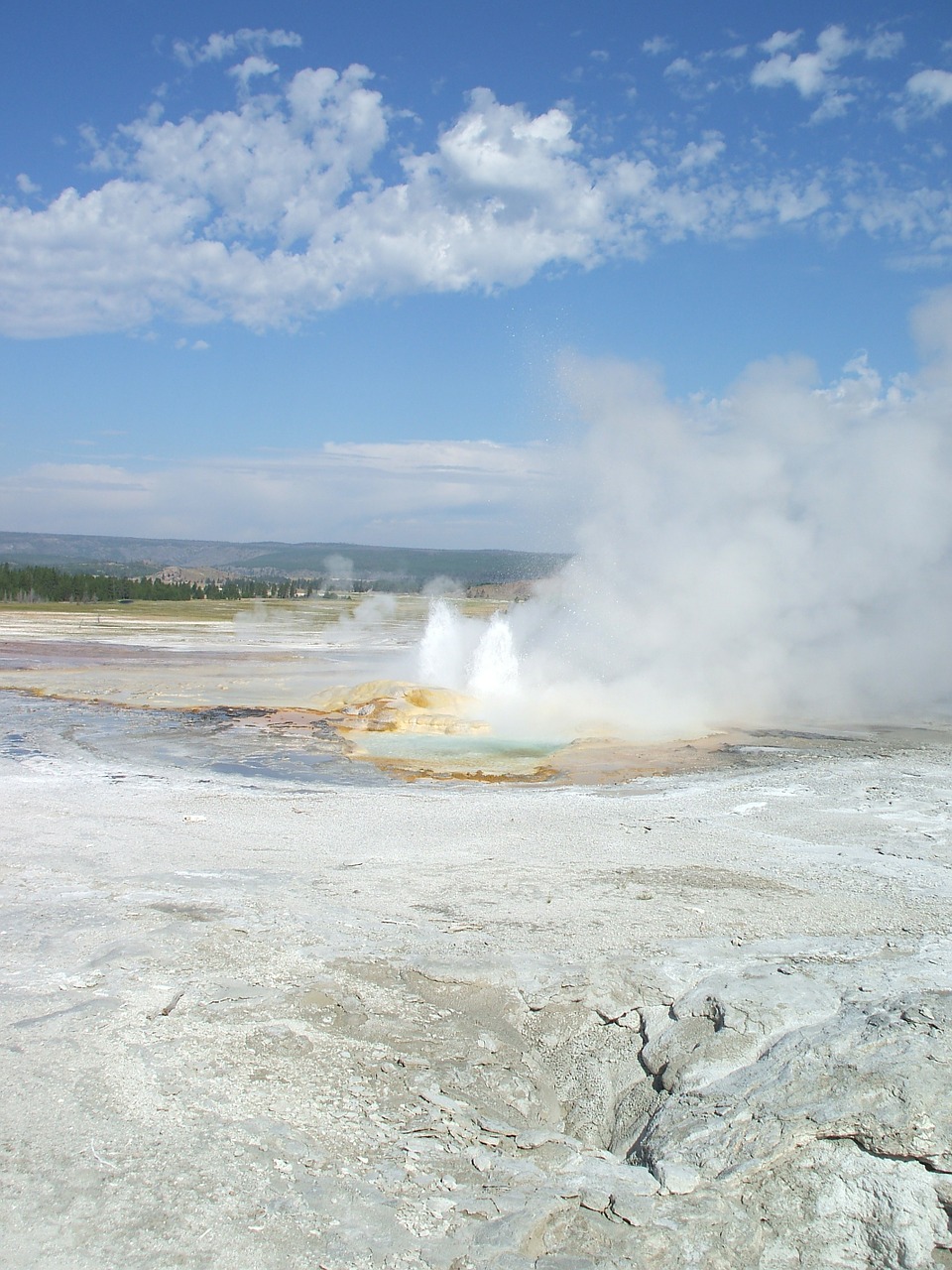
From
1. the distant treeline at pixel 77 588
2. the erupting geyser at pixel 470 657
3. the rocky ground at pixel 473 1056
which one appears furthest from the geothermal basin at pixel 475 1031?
the distant treeline at pixel 77 588

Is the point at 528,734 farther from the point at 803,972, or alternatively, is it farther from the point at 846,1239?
the point at 846,1239

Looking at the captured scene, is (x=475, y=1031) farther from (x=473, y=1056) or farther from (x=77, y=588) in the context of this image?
(x=77, y=588)

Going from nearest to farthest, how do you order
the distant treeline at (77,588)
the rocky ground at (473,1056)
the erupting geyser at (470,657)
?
the rocky ground at (473,1056)
the erupting geyser at (470,657)
the distant treeline at (77,588)

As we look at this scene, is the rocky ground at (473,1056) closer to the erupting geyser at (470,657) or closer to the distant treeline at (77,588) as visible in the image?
the erupting geyser at (470,657)

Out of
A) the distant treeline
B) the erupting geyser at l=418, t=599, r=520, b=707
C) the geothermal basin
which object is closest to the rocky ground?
the geothermal basin

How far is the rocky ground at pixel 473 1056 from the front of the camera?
131 inches

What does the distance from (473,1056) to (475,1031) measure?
0.71 ft

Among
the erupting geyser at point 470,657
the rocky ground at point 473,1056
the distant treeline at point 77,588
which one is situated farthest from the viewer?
the distant treeline at point 77,588

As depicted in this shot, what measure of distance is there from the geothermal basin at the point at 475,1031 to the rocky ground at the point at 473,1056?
16 mm

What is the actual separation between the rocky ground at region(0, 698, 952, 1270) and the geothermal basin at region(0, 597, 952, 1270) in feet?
0.05

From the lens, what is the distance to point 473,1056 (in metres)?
4.59

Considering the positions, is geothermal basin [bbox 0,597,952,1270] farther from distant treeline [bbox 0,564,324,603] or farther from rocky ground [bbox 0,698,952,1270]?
distant treeline [bbox 0,564,324,603]

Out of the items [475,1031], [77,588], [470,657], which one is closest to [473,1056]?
[475,1031]

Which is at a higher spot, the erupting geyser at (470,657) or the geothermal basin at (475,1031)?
the erupting geyser at (470,657)
